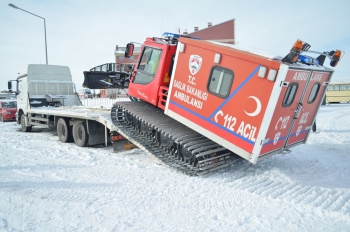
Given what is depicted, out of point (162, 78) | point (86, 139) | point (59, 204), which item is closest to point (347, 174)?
point (162, 78)

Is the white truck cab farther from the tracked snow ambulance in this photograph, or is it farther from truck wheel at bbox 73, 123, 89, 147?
the tracked snow ambulance

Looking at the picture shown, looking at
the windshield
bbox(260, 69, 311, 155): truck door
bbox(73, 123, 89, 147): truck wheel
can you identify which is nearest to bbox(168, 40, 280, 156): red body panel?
bbox(260, 69, 311, 155): truck door

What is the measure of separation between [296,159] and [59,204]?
5519 mm

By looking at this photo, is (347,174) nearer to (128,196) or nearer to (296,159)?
(296,159)

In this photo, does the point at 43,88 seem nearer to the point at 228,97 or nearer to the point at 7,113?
the point at 7,113

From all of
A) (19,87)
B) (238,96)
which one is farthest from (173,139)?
(19,87)

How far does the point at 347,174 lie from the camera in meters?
5.18

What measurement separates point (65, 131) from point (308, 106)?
728 centimetres

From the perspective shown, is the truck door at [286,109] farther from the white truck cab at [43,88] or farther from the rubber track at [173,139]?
the white truck cab at [43,88]

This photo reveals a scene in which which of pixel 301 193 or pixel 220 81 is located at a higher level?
pixel 220 81

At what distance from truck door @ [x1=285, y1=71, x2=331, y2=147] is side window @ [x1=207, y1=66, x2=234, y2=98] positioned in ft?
4.79

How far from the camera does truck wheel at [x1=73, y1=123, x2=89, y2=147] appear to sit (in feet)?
24.8

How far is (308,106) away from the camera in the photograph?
516 centimetres

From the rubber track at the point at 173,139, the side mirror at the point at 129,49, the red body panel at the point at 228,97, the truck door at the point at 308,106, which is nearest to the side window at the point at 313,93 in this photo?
the truck door at the point at 308,106
